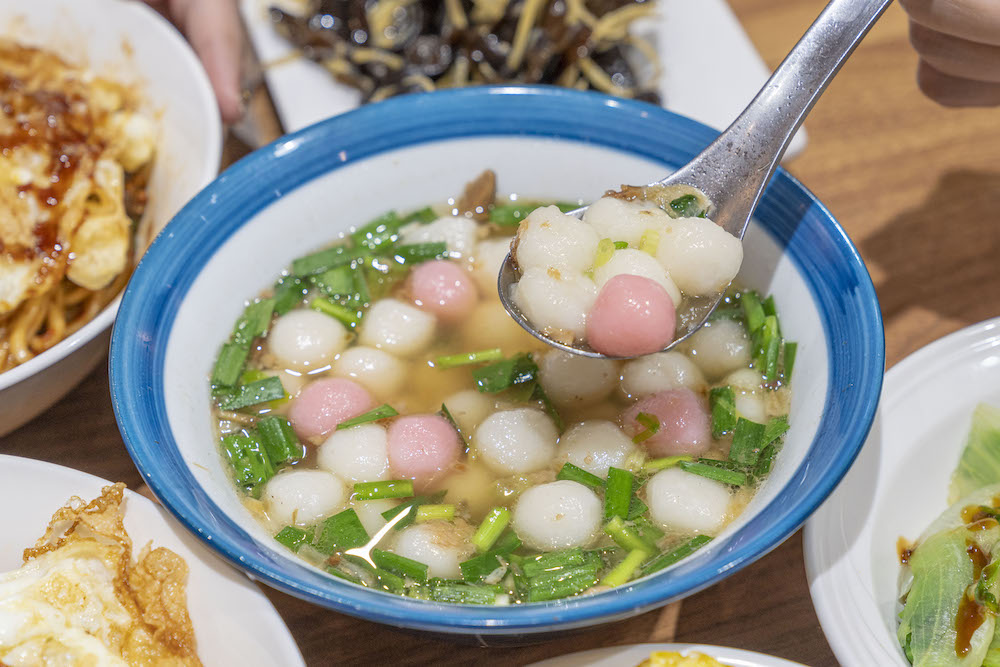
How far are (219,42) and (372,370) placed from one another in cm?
112

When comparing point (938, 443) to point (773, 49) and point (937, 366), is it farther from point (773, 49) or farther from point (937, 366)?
point (773, 49)

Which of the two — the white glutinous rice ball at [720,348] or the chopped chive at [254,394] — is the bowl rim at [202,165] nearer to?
the chopped chive at [254,394]

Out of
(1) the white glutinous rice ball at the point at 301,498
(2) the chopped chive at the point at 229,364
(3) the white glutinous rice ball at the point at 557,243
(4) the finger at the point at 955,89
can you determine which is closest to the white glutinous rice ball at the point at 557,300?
(3) the white glutinous rice ball at the point at 557,243

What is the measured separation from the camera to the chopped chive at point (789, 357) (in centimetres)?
143

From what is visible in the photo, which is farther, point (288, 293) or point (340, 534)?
point (288, 293)

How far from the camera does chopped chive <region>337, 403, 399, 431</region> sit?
4.94 ft

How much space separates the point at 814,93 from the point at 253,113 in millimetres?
1569

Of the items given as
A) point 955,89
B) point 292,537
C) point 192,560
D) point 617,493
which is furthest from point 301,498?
point 955,89

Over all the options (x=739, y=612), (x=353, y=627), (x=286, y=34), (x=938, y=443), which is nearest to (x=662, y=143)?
(x=938, y=443)

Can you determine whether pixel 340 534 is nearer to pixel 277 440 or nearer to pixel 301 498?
pixel 301 498

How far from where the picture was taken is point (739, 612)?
4.66ft

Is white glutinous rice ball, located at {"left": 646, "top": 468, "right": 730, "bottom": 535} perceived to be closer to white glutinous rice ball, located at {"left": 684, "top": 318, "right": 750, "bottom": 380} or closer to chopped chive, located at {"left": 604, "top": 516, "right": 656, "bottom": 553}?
chopped chive, located at {"left": 604, "top": 516, "right": 656, "bottom": 553}

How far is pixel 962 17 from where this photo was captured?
1.45 metres

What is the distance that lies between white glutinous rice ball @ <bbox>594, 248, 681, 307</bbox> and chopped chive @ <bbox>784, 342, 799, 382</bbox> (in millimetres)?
250
